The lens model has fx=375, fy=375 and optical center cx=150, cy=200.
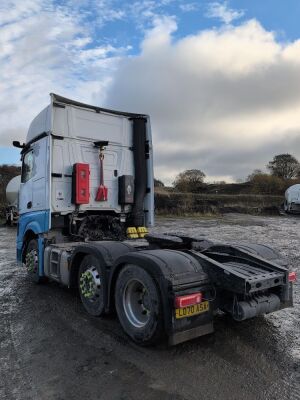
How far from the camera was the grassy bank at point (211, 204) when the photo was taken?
34312 millimetres

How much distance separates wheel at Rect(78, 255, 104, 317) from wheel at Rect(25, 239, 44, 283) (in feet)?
6.52

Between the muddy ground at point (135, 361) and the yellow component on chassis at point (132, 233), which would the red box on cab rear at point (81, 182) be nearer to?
the yellow component on chassis at point (132, 233)

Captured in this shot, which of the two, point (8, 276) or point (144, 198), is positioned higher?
point (144, 198)

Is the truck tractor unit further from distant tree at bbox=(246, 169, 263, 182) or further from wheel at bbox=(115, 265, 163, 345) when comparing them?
distant tree at bbox=(246, 169, 263, 182)

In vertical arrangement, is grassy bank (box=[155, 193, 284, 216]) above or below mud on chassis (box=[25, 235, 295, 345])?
above

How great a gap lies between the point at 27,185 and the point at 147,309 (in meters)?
4.70

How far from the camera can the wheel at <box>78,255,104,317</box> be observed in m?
4.88

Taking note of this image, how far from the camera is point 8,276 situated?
805cm

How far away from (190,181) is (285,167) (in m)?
16.7

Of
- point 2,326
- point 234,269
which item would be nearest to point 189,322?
point 234,269

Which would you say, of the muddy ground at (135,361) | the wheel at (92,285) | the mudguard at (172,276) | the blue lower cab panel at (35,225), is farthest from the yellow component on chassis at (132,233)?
the mudguard at (172,276)

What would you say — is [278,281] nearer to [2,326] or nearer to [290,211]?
[2,326]

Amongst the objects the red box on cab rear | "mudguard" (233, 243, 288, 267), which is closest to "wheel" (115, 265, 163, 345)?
"mudguard" (233, 243, 288, 267)

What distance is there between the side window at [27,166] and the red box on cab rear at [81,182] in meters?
1.28
